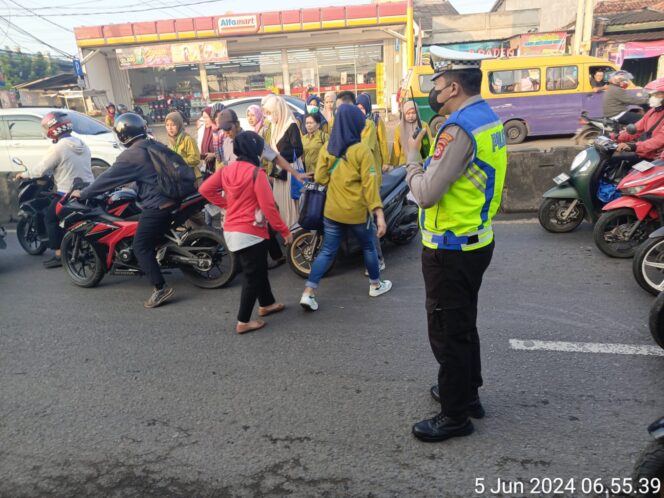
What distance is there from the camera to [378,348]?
341cm

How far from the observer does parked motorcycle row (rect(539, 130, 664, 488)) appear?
12.7 ft

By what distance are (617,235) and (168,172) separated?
4.32 meters

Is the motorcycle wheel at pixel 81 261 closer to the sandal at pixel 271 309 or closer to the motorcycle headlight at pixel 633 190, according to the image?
the sandal at pixel 271 309

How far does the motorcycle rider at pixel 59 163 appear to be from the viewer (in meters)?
5.39

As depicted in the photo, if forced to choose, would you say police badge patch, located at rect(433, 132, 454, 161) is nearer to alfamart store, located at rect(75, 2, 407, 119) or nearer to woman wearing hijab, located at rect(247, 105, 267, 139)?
woman wearing hijab, located at rect(247, 105, 267, 139)

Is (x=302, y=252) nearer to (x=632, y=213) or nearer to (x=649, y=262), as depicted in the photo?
(x=649, y=262)

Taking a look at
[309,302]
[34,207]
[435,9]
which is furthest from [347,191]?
[435,9]

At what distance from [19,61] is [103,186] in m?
44.3

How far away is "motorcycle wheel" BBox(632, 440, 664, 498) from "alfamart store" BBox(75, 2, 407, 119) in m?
21.2

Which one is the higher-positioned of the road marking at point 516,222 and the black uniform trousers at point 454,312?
the black uniform trousers at point 454,312

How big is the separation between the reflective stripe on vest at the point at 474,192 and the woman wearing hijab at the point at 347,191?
1.42 meters

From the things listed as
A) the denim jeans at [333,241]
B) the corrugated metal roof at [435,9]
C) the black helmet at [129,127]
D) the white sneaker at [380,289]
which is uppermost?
the corrugated metal roof at [435,9]

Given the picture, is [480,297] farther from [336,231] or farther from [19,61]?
[19,61]

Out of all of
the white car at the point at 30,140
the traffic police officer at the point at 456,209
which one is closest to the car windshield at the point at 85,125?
the white car at the point at 30,140
